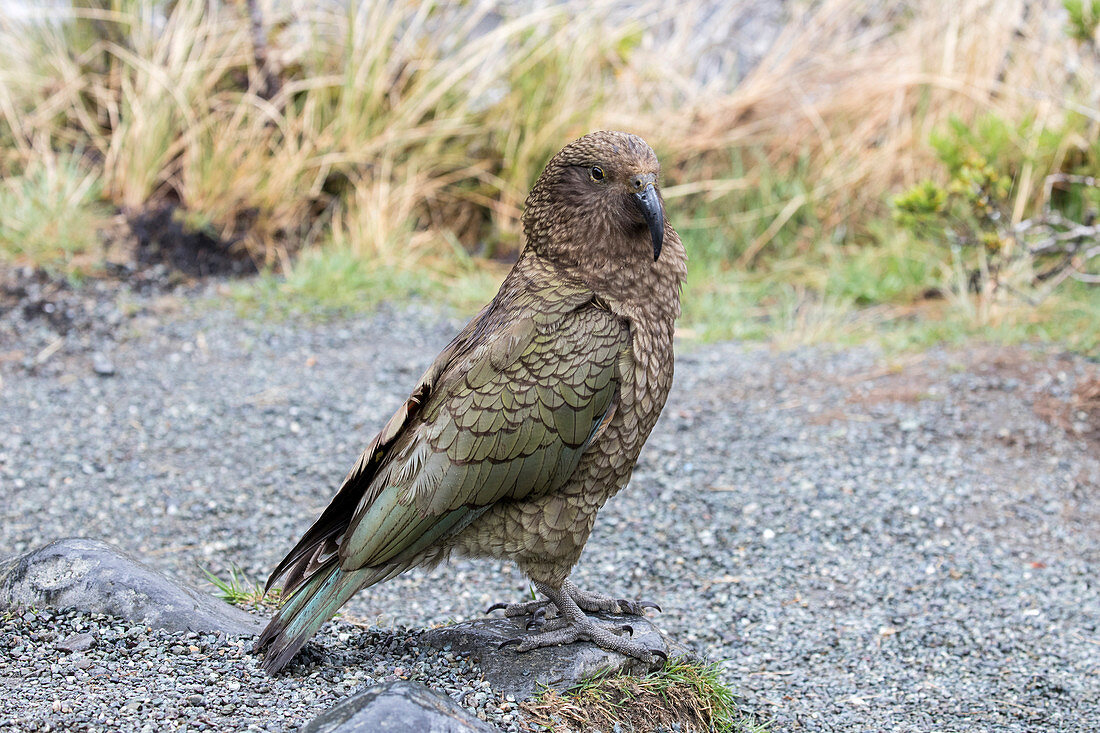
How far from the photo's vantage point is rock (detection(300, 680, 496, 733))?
2287 mm

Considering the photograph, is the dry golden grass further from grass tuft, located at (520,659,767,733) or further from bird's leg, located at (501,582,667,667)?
grass tuft, located at (520,659,767,733)

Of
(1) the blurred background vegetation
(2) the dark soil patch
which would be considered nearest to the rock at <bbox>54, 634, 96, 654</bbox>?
(1) the blurred background vegetation

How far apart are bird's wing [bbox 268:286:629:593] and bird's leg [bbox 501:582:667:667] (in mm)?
428

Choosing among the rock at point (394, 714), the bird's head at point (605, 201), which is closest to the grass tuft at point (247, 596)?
the rock at point (394, 714)

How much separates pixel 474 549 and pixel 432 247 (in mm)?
4883

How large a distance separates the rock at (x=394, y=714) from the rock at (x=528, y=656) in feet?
1.52

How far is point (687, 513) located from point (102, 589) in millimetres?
2649

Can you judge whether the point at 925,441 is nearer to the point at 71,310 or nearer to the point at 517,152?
the point at 517,152

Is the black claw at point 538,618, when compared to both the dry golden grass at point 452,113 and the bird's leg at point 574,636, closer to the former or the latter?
the bird's leg at point 574,636

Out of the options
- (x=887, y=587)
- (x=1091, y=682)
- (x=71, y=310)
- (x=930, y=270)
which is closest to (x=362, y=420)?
(x=71, y=310)

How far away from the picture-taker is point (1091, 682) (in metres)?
3.47

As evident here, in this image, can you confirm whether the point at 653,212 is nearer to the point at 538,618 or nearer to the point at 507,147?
the point at 538,618

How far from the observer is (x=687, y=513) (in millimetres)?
4715

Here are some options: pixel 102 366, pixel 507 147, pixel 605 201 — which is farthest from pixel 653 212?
pixel 507 147
